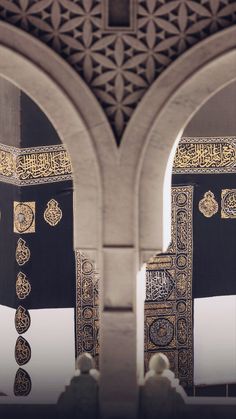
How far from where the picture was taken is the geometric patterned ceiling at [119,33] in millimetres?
4387

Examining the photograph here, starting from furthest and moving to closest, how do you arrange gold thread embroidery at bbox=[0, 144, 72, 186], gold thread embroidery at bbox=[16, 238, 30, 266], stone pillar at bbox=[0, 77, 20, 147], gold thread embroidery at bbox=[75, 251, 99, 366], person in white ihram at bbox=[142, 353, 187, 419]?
gold thread embroidery at bbox=[75, 251, 99, 366]
gold thread embroidery at bbox=[16, 238, 30, 266]
gold thread embroidery at bbox=[0, 144, 72, 186]
stone pillar at bbox=[0, 77, 20, 147]
person in white ihram at bbox=[142, 353, 187, 419]

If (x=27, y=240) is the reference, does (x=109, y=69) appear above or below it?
above

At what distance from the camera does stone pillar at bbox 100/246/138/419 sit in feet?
14.8

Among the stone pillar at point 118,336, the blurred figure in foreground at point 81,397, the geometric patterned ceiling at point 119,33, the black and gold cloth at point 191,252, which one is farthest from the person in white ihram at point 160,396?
the black and gold cloth at point 191,252

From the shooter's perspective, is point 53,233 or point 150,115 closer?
point 150,115

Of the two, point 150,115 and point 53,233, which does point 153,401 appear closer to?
point 150,115

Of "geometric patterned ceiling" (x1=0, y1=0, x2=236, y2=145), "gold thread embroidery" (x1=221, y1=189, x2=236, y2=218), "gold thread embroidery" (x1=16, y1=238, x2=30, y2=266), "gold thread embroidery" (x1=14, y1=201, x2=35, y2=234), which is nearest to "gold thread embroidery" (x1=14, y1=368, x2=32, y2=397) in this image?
"gold thread embroidery" (x1=16, y1=238, x2=30, y2=266)

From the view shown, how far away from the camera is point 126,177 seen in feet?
14.8

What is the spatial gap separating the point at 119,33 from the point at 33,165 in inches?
139

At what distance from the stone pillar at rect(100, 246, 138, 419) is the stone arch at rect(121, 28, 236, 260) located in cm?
13

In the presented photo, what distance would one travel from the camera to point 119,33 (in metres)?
4.41

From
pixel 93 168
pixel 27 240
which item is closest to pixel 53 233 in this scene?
pixel 27 240

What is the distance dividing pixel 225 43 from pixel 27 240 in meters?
3.91

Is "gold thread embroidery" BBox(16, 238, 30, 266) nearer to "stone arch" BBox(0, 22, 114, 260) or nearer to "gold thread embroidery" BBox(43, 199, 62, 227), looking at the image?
"gold thread embroidery" BBox(43, 199, 62, 227)
